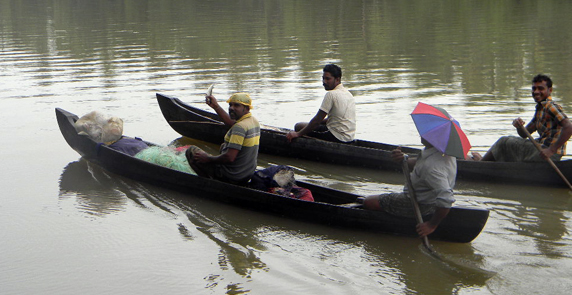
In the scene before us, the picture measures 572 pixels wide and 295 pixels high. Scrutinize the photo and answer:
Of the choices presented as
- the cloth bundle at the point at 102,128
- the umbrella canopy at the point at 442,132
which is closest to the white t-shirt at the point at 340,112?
the cloth bundle at the point at 102,128

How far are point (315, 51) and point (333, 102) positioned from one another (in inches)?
378

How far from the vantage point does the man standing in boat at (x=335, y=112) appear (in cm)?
786

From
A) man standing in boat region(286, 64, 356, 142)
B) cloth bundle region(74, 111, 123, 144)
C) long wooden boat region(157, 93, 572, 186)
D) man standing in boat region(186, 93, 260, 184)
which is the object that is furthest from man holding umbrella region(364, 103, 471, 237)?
cloth bundle region(74, 111, 123, 144)

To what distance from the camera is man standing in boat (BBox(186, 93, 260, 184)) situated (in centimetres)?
627

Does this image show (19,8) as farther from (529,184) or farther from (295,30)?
(529,184)

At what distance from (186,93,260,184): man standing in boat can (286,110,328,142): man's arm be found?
A: 154 centimetres

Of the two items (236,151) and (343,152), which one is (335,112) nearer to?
(343,152)

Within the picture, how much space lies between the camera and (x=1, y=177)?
8086 millimetres

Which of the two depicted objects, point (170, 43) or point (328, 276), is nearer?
point (328, 276)

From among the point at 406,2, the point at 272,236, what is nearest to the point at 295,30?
Result: the point at 406,2

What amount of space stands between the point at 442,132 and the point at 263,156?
3950 mm

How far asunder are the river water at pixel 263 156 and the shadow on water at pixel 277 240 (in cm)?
2

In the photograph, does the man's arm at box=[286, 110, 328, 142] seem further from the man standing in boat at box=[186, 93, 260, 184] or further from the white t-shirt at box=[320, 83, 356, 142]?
the man standing in boat at box=[186, 93, 260, 184]

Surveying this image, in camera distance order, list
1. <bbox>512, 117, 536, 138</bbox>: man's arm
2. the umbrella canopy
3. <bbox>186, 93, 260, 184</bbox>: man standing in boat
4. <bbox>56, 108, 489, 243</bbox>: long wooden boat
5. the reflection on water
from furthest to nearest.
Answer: the reflection on water, <bbox>512, 117, 536, 138</bbox>: man's arm, <bbox>186, 93, 260, 184</bbox>: man standing in boat, <bbox>56, 108, 489, 243</bbox>: long wooden boat, the umbrella canopy
